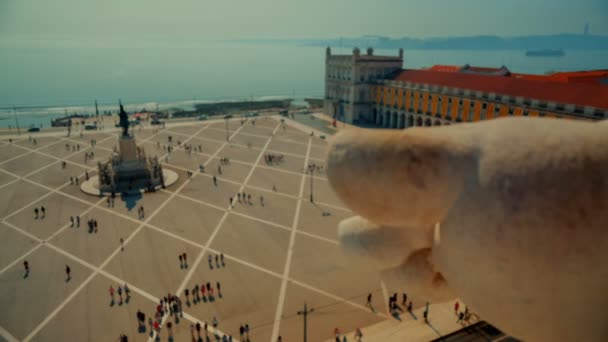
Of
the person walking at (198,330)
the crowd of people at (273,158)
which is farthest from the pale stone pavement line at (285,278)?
the crowd of people at (273,158)

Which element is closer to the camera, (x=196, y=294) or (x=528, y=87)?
(x=196, y=294)

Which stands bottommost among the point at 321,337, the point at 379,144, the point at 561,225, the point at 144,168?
the point at 321,337

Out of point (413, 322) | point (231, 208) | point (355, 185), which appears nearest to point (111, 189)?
point (231, 208)

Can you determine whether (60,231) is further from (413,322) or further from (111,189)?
(413,322)

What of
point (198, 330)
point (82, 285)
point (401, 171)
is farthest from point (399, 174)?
point (82, 285)

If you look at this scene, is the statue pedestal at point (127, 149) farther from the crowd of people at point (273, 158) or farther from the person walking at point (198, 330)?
the person walking at point (198, 330)

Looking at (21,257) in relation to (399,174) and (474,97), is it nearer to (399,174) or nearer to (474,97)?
(399,174)

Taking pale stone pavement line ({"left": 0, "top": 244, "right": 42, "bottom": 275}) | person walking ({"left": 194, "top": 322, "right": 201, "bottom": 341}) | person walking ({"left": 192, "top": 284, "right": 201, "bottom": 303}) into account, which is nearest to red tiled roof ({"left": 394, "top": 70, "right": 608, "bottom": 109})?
person walking ({"left": 192, "top": 284, "right": 201, "bottom": 303})
